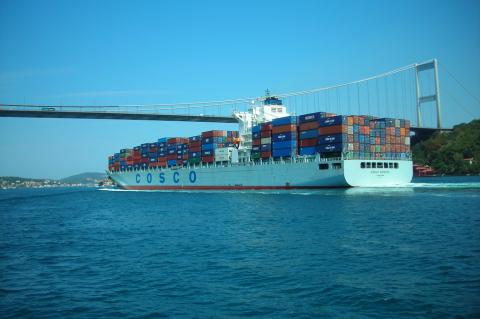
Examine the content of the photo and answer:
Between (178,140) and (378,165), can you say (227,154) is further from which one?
(378,165)

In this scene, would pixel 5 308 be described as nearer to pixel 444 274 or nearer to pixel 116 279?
pixel 116 279

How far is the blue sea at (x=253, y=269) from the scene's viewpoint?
10.8 m

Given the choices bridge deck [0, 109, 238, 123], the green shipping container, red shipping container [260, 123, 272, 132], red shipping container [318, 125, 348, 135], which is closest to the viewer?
red shipping container [318, 125, 348, 135]

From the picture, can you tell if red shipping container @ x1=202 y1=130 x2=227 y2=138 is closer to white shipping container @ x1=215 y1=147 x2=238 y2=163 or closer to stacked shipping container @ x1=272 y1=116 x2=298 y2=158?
white shipping container @ x1=215 y1=147 x2=238 y2=163

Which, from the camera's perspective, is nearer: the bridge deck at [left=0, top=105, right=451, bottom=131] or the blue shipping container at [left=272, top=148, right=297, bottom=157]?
the blue shipping container at [left=272, top=148, right=297, bottom=157]

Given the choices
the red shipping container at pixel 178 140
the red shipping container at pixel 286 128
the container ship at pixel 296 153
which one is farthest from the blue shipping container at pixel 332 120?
the red shipping container at pixel 178 140

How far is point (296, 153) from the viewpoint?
5641cm

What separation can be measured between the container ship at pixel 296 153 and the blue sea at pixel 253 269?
24.3 meters

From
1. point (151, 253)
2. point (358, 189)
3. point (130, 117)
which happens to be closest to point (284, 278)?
point (151, 253)

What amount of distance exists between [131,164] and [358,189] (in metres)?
61.7

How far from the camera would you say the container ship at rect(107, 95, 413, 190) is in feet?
167

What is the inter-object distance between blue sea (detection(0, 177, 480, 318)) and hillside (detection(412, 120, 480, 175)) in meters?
95.9

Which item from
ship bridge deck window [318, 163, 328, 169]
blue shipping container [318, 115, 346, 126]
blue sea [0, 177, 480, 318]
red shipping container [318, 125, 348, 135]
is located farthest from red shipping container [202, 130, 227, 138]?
blue sea [0, 177, 480, 318]

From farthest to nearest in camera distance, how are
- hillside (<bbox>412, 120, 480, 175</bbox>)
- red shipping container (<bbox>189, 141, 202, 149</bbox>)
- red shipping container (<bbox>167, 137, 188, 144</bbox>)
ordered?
1. hillside (<bbox>412, 120, 480, 175</bbox>)
2. red shipping container (<bbox>167, 137, 188, 144</bbox>)
3. red shipping container (<bbox>189, 141, 202, 149</bbox>)
